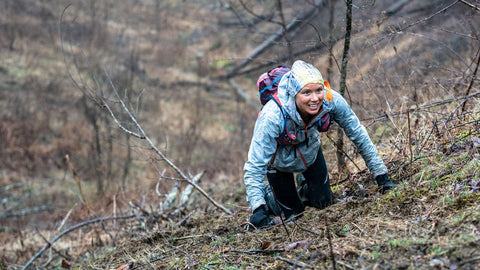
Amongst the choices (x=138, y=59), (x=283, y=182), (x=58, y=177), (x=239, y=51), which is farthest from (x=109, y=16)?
(x=283, y=182)

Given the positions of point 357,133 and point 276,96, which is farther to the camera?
point 357,133

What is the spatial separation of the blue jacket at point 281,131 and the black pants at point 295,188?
37 centimetres

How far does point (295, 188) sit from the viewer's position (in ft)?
14.1

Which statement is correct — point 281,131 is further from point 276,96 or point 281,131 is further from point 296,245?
point 296,245

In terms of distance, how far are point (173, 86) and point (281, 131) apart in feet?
53.5

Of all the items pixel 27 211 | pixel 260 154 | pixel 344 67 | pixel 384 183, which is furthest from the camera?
pixel 27 211

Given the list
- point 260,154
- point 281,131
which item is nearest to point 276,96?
point 281,131

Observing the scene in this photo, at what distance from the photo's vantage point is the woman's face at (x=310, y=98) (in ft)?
11.3

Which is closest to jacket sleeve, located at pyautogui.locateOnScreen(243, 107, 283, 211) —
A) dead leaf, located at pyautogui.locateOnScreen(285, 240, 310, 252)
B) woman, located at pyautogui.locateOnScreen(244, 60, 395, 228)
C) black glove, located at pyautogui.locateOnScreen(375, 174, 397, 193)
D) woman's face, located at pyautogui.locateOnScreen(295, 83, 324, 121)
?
woman, located at pyautogui.locateOnScreen(244, 60, 395, 228)

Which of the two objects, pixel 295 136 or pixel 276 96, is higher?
pixel 276 96

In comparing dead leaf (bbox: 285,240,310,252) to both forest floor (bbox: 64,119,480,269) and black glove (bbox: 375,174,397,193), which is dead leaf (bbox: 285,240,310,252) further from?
black glove (bbox: 375,174,397,193)

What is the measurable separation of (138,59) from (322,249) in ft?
59.8

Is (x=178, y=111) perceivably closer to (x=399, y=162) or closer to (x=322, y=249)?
(x=399, y=162)

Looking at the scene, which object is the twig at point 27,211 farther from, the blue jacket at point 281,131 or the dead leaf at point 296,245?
the dead leaf at point 296,245
